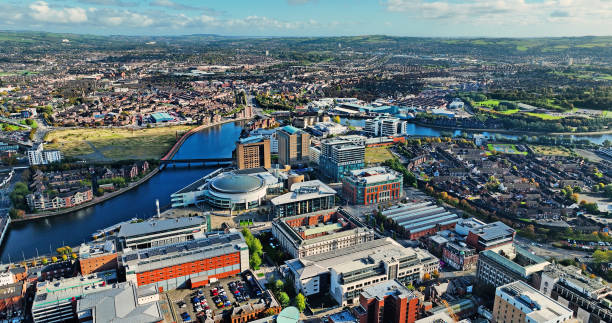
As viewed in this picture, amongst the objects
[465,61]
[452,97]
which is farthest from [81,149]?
[465,61]

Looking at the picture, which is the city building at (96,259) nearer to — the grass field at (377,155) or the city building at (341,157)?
the city building at (341,157)

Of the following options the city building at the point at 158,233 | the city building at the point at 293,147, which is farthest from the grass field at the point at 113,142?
the city building at the point at 158,233

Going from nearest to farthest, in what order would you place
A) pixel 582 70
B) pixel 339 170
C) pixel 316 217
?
1. pixel 316 217
2. pixel 339 170
3. pixel 582 70

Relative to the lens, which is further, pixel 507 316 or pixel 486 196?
pixel 486 196

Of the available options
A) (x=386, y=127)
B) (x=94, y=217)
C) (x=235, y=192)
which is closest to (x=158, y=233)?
(x=235, y=192)

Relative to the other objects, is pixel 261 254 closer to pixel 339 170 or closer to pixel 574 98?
pixel 339 170

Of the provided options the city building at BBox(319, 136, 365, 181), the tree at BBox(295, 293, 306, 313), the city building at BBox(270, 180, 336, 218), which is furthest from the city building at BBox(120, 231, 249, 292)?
the city building at BBox(319, 136, 365, 181)
